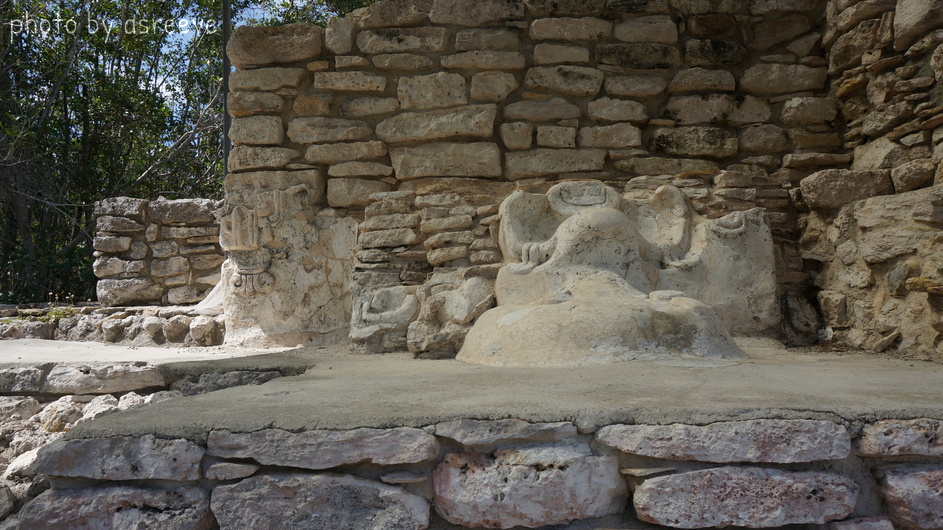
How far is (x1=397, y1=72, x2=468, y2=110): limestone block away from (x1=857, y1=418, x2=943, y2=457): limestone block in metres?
3.44

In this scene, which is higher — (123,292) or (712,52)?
(712,52)

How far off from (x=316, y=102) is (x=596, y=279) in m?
2.41

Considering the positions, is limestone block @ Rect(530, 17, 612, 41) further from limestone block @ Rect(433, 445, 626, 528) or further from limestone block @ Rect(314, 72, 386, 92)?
limestone block @ Rect(433, 445, 626, 528)

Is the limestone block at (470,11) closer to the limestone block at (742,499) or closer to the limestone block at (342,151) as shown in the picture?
the limestone block at (342,151)

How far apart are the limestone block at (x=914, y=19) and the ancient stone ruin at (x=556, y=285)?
1 cm

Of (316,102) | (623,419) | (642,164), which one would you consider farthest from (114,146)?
(623,419)

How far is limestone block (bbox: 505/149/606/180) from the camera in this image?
4605 millimetres

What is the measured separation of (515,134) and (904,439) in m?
3.27

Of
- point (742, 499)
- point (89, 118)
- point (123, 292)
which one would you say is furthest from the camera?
point (89, 118)

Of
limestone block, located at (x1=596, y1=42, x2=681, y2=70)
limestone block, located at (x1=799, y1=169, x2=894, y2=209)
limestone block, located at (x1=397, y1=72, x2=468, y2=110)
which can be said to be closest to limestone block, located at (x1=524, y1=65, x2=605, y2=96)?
limestone block, located at (x1=596, y1=42, x2=681, y2=70)

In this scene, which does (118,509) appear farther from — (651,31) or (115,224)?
(115,224)

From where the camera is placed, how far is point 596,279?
3428 mm

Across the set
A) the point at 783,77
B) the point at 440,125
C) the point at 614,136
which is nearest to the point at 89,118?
the point at 440,125

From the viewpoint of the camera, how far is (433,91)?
4637mm
